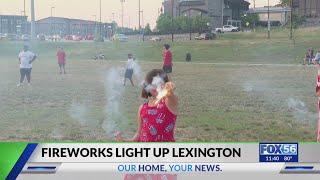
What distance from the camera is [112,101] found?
5270 millimetres

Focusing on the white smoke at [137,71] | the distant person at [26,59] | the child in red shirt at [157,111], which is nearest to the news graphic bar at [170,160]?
the child in red shirt at [157,111]

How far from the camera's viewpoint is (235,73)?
16.7ft

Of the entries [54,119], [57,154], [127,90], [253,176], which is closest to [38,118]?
[54,119]

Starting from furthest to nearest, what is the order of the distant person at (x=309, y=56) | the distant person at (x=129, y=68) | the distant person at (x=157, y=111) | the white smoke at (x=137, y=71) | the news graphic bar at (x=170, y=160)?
the distant person at (x=309, y=56) → the distant person at (x=129, y=68) → the white smoke at (x=137, y=71) → the news graphic bar at (x=170, y=160) → the distant person at (x=157, y=111)

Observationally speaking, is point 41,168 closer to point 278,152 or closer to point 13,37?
point 13,37

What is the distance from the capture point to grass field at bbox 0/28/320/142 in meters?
4.75

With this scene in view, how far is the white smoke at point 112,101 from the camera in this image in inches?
202

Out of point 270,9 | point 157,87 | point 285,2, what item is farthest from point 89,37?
point 285,2

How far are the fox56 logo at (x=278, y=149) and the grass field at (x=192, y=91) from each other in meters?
0.38

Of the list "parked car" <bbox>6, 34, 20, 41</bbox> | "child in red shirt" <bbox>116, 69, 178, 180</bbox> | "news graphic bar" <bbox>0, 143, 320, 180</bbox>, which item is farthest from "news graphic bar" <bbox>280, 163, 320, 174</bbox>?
"parked car" <bbox>6, 34, 20, 41</bbox>

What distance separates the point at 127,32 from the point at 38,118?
1291 millimetres

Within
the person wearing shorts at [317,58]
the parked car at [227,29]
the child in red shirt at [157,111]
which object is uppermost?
the parked car at [227,29]

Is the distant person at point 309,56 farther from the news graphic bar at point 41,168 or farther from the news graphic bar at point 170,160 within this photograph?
the news graphic bar at point 41,168

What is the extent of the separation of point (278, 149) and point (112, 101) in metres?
1.58
